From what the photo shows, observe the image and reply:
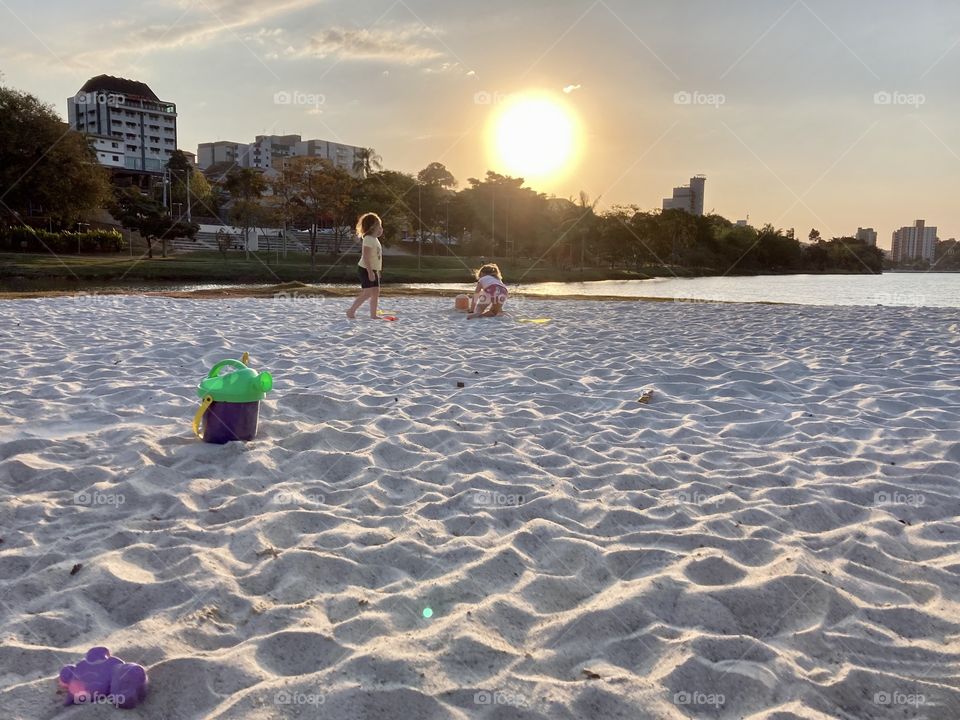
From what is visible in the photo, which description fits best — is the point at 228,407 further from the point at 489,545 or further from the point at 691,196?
the point at 691,196

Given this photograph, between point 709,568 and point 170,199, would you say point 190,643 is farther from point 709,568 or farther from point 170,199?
point 170,199

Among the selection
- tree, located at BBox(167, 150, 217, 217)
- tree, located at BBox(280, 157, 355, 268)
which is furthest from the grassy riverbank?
tree, located at BBox(167, 150, 217, 217)

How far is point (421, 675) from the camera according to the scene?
2277 mm

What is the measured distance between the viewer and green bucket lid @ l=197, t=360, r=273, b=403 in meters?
4.56

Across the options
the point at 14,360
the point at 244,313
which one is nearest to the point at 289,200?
the point at 244,313

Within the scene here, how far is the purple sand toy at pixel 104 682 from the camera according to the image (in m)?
2.10

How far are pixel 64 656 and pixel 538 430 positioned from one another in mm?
3432

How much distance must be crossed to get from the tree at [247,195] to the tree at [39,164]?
1076cm

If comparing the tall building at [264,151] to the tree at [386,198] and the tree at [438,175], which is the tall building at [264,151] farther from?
the tree at [386,198]

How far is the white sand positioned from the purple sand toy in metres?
0.05

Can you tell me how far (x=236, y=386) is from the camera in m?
4.58

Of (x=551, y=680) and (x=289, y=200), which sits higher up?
(x=289, y=200)

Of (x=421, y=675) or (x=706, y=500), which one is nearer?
(x=421, y=675)

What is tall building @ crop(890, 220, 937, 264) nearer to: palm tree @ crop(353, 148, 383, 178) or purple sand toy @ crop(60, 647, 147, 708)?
palm tree @ crop(353, 148, 383, 178)
